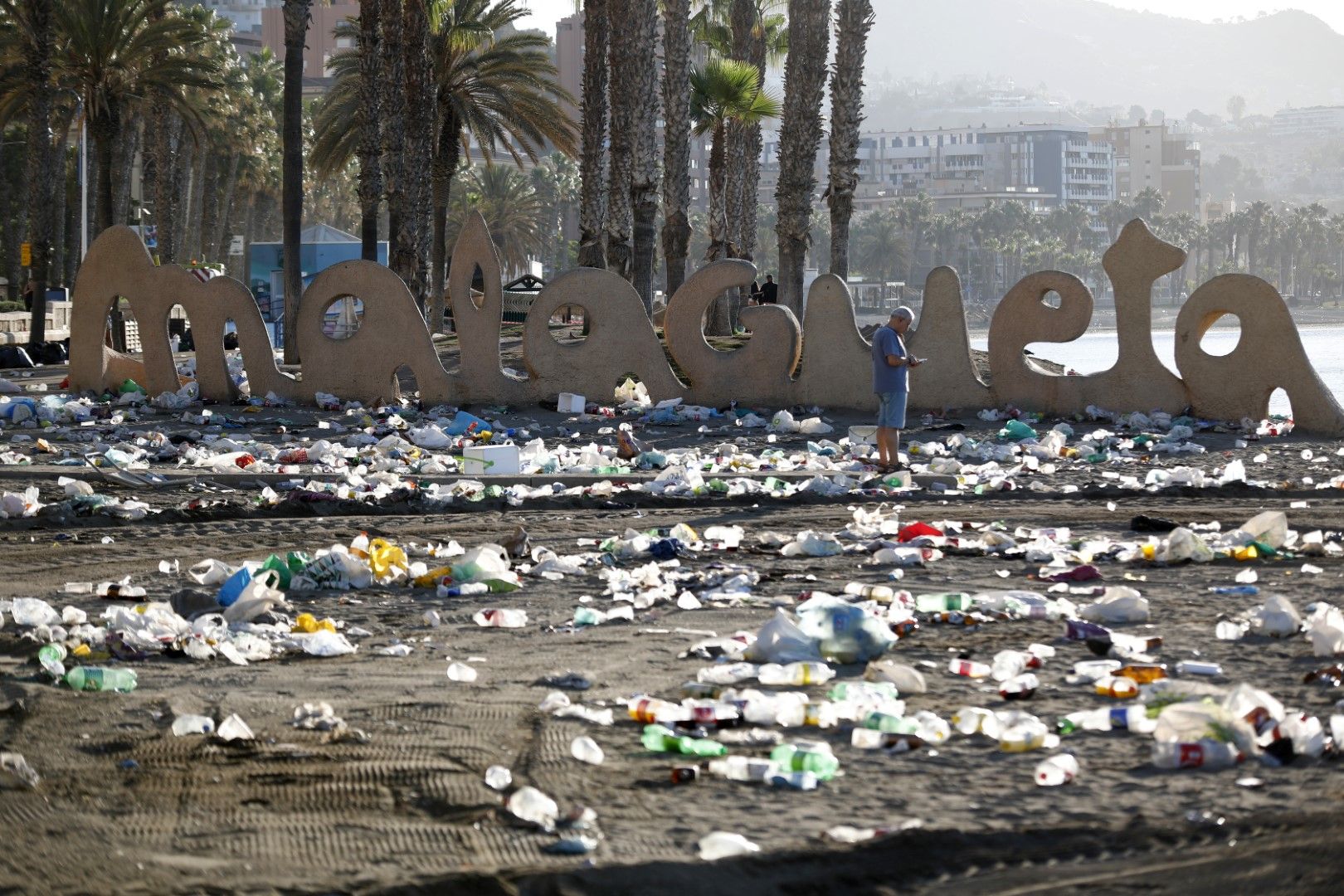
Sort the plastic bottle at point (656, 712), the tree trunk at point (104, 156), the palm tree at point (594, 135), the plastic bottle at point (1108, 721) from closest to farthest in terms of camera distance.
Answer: the plastic bottle at point (1108, 721) → the plastic bottle at point (656, 712) → the palm tree at point (594, 135) → the tree trunk at point (104, 156)

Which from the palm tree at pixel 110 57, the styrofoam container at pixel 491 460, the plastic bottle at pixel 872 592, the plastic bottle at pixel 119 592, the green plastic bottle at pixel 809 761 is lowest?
the plastic bottle at pixel 119 592

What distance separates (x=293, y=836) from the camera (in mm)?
4164

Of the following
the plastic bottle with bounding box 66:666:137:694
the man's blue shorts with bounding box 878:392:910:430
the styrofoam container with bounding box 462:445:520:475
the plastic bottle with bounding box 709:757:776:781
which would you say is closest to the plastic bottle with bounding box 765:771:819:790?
the plastic bottle with bounding box 709:757:776:781

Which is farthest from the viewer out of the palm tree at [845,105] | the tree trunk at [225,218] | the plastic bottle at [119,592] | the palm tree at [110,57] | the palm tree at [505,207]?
the palm tree at [505,207]

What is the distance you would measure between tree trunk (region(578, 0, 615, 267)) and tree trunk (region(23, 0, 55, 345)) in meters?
10.3

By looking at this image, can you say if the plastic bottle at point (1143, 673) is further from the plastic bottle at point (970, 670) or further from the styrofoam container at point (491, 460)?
the styrofoam container at point (491, 460)

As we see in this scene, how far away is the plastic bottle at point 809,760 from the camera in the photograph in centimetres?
466

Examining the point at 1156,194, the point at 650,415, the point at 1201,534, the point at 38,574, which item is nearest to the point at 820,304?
the point at 650,415

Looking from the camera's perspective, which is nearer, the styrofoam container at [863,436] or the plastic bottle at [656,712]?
the plastic bottle at [656,712]

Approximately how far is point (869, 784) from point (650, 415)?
517 inches

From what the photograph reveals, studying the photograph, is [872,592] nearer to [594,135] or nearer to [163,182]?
[594,135]

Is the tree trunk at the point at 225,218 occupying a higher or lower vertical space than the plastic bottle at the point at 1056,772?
higher

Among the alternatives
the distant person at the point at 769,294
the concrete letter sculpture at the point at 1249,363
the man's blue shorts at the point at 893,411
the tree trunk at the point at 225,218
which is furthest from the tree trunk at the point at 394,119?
the tree trunk at the point at 225,218

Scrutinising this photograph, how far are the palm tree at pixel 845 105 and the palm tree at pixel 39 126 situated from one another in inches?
581
